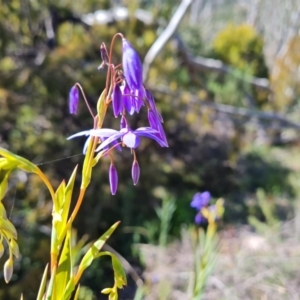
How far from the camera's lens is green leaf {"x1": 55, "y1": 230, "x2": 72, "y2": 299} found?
3.05ft

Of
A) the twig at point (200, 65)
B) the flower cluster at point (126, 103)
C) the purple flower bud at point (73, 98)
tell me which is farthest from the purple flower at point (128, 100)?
the twig at point (200, 65)

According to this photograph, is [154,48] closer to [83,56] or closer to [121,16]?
[121,16]

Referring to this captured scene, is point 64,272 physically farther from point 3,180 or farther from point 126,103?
point 126,103

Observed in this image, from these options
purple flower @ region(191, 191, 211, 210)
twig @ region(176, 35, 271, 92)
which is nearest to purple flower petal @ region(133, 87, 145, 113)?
purple flower @ region(191, 191, 211, 210)

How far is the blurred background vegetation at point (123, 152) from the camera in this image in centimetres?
389

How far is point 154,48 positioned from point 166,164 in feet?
4.50

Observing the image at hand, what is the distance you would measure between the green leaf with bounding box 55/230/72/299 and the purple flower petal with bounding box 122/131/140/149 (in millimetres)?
218

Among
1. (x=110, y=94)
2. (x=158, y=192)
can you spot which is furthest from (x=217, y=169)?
(x=110, y=94)

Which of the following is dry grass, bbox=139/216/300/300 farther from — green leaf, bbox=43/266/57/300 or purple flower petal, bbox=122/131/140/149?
purple flower petal, bbox=122/131/140/149

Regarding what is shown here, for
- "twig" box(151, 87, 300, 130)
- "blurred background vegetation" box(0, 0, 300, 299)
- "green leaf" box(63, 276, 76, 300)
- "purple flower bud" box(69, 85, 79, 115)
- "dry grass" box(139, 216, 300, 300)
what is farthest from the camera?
"twig" box(151, 87, 300, 130)

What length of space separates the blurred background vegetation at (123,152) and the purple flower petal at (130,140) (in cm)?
179

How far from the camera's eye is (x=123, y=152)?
15.2 feet

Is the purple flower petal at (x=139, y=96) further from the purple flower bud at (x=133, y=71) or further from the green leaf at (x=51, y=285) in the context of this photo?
the green leaf at (x=51, y=285)

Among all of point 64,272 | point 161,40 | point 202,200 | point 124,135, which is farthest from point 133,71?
point 161,40
